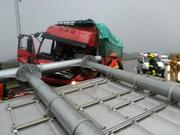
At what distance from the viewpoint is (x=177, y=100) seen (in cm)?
284

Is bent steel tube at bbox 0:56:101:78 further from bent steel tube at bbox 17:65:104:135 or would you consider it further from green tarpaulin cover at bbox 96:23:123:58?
green tarpaulin cover at bbox 96:23:123:58

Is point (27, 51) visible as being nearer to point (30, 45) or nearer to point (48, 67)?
point (30, 45)

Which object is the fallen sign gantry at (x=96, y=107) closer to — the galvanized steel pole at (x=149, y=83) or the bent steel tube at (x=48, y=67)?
the galvanized steel pole at (x=149, y=83)

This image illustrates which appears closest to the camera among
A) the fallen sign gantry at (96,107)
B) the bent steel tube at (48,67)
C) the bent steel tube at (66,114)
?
the bent steel tube at (66,114)

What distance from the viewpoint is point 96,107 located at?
3.05 m

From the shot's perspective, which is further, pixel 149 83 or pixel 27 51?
pixel 27 51

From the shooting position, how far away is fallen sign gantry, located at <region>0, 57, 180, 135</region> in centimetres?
243

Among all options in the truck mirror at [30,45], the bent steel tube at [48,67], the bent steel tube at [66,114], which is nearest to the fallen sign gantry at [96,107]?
the bent steel tube at [66,114]

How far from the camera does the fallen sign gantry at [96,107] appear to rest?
2428 millimetres

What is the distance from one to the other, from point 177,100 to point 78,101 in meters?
1.34

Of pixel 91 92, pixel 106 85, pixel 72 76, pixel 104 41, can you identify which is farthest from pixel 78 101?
pixel 104 41

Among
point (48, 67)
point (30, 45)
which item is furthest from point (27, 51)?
point (48, 67)

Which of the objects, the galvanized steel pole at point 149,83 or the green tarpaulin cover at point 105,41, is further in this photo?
the green tarpaulin cover at point 105,41

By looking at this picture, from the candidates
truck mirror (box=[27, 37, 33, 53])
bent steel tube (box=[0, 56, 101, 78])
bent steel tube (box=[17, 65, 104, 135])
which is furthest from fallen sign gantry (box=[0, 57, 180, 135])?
truck mirror (box=[27, 37, 33, 53])
